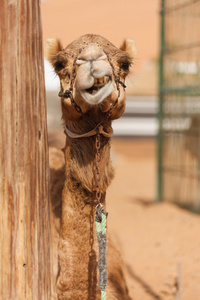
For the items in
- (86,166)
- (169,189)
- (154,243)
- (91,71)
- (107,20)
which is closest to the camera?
(91,71)

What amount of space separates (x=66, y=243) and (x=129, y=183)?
10.1 meters

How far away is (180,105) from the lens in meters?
8.39

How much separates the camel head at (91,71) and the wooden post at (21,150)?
9.7 inches

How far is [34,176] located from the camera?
7.96ft

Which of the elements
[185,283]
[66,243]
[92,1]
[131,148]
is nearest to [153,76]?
[131,148]

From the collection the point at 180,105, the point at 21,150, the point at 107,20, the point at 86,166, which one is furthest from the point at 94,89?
the point at 107,20

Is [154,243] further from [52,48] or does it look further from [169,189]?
[52,48]

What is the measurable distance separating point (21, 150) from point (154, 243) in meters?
4.73

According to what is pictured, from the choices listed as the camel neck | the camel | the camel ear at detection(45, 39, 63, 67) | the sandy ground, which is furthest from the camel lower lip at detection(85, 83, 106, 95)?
the sandy ground

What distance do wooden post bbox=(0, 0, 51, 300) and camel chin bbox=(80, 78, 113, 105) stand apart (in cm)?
24

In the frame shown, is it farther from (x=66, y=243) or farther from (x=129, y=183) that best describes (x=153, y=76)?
(x=66, y=243)

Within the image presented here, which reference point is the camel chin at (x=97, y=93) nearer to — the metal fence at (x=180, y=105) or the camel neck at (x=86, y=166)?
the camel neck at (x=86, y=166)

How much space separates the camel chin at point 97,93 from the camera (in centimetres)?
250

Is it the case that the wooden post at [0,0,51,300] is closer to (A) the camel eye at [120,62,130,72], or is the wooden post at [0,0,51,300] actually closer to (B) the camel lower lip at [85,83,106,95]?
(B) the camel lower lip at [85,83,106,95]
